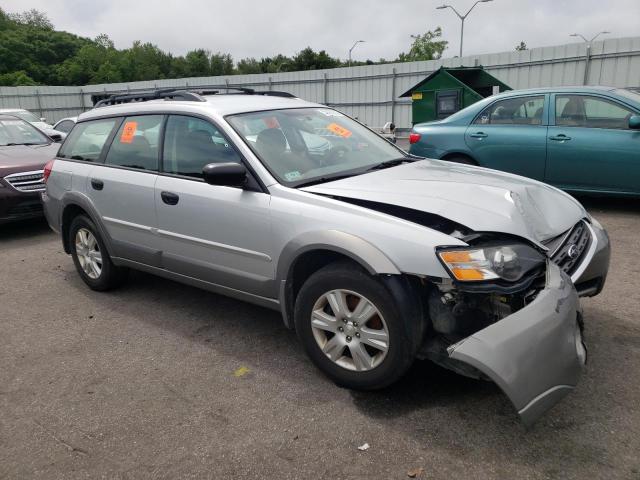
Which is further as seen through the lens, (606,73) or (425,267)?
(606,73)

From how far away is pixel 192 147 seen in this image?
375 centimetres

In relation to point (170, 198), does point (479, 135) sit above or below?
above

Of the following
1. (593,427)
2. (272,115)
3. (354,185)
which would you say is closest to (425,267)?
(354,185)

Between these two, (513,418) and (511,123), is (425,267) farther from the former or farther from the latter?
(511,123)

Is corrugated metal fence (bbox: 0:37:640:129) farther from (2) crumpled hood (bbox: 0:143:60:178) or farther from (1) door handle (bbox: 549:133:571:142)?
(2) crumpled hood (bbox: 0:143:60:178)

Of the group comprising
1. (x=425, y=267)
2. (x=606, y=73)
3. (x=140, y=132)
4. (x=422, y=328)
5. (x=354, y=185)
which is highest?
(x=606, y=73)

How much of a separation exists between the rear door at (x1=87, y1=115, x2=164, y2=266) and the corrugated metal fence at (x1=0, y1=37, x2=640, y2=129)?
44.5ft

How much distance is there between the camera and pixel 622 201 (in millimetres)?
7277

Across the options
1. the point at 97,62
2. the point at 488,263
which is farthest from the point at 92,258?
the point at 97,62

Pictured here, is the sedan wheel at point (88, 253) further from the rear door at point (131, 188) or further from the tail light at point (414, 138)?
the tail light at point (414, 138)

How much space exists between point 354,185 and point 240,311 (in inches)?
63.0

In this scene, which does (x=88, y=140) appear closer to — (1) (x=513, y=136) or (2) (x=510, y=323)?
(2) (x=510, y=323)

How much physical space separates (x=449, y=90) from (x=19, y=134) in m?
7.93

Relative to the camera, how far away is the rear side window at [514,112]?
6852 mm
